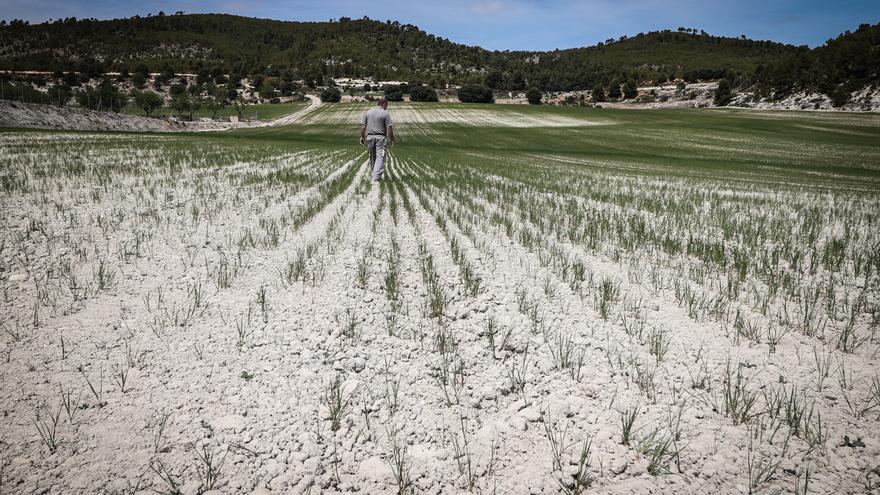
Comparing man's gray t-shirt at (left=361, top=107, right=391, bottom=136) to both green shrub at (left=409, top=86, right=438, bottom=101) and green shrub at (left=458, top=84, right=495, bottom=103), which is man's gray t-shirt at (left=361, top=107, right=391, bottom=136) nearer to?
green shrub at (left=409, top=86, right=438, bottom=101)

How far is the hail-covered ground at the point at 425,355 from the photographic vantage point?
2.46 m

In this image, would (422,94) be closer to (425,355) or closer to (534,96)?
(534,96)

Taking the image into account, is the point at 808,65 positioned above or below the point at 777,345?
above

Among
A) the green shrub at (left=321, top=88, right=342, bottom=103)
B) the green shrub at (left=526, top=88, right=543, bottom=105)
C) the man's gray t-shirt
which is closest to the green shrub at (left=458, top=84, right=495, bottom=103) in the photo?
the green shrub at (left=526, top=88, right=543, bottom=105)

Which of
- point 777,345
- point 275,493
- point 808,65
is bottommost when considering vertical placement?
point 275,493

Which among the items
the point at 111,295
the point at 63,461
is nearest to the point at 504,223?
the point at 111,295

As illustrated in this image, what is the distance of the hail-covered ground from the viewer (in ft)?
8.07

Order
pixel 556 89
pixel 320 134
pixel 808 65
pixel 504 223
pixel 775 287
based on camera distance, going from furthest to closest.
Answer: pixel 556 89 < pixel 808 65 < pixel 320 134 < pixel 504 223 < pixel 775 287

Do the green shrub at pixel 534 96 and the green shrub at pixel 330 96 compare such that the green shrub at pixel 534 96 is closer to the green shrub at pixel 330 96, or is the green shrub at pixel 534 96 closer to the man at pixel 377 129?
the green shrub at pixel 330 96

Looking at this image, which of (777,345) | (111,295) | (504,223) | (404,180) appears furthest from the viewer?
(404,180)

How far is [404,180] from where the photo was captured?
16.7m

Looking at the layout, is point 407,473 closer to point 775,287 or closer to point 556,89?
point 775,287

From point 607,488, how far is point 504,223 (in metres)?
7.25

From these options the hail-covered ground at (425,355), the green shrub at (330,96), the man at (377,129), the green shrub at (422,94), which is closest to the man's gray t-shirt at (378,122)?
the man at (377,129)
